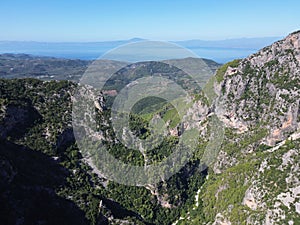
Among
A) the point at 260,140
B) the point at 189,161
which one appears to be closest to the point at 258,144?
the point at 260,140

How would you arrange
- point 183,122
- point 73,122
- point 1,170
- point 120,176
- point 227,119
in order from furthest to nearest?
point 183,122, point 227,119, point 73,122, point 120,176, point 1,170

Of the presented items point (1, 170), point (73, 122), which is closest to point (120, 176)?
point (73, 122)

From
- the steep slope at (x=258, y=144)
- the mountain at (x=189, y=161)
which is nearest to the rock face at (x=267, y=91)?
the steep slope at (x=258, y=144)

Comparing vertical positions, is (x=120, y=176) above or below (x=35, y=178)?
below

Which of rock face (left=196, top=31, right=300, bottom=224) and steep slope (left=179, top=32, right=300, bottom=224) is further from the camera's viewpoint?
steep slope (left=179, top=32, right=300, bottom=224)

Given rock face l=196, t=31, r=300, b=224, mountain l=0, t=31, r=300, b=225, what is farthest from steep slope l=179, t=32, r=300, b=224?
mountain l=0, t=31, r=300, b=225

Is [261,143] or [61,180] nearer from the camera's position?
[61,180]

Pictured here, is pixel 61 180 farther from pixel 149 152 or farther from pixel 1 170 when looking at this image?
pixel 149 152

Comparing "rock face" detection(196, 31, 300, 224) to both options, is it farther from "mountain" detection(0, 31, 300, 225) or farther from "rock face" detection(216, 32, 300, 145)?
"mountain" detection(0, 31, 300, 225)

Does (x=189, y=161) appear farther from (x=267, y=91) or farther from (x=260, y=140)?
(x=267, y=91)
